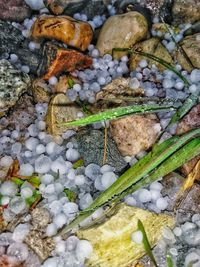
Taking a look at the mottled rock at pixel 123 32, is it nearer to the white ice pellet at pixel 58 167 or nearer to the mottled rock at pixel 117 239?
the white ice pellet at pixel 58 167

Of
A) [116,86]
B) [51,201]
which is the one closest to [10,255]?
[51,201]

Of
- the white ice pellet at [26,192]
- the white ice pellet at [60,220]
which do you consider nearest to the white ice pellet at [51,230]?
the white ice pellet at [60,220]

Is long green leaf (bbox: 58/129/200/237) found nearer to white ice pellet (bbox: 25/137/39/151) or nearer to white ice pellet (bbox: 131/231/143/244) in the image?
white ice pellet (bbox: 131/231/143/244)

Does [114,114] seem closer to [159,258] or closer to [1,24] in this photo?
[159,258]

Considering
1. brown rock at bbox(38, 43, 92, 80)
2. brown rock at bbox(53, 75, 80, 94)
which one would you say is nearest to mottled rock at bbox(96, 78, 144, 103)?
brown rock at bbox(53, 75, 80, 94)

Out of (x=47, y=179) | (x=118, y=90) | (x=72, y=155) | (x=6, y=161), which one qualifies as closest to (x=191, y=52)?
(x=118, y=90)

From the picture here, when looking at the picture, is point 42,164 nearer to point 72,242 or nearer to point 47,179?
point 47,179
